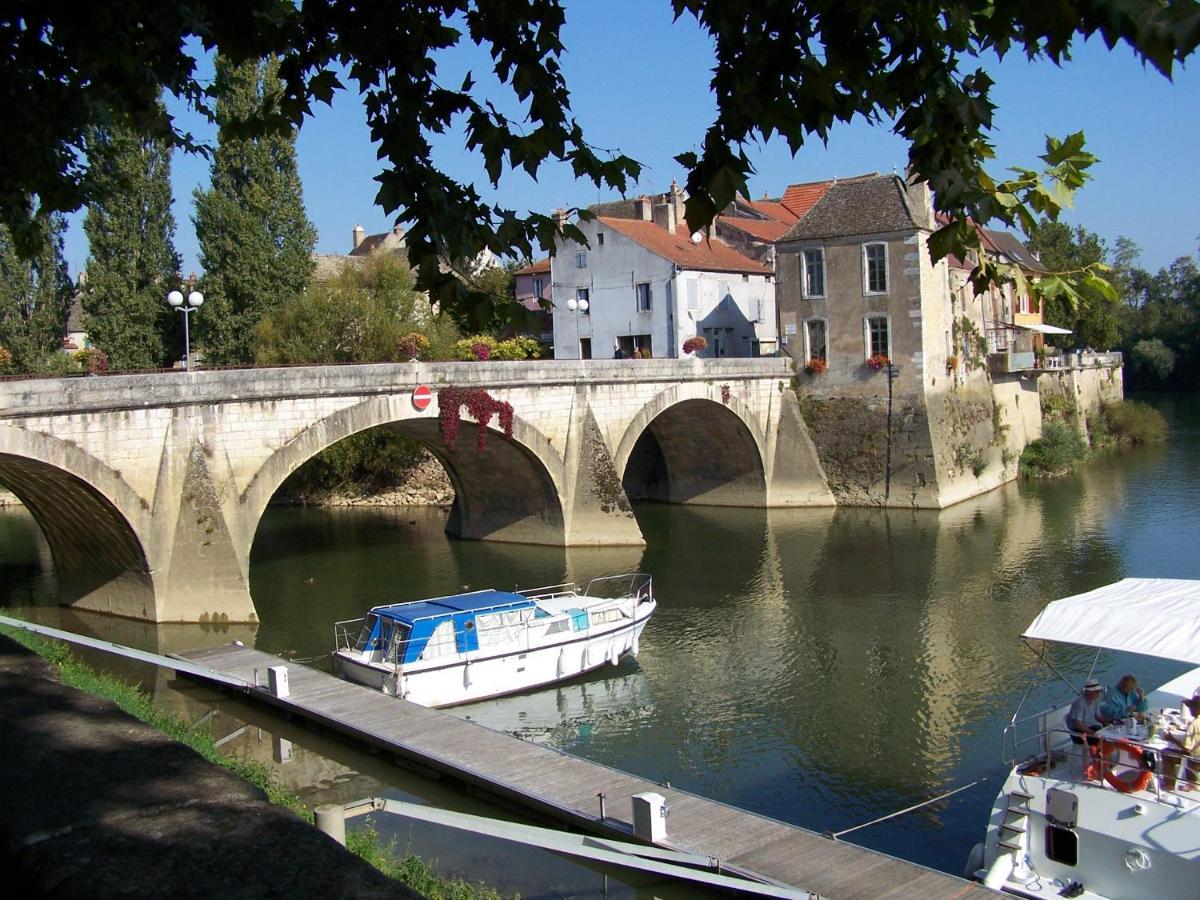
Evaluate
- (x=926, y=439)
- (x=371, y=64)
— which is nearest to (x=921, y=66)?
(x=371, y=64)

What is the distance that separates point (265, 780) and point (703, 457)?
2641cm

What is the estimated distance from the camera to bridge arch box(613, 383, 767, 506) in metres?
35.2

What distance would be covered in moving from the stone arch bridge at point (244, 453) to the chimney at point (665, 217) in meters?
12.2

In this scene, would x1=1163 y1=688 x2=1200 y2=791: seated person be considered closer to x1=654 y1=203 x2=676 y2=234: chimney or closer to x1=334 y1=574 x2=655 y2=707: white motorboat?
x1=334 y1=574 x2=655 y2=707: white motorboat

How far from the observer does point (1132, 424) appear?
50344 mm

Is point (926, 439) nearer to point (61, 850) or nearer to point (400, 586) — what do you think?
point (400, 586)

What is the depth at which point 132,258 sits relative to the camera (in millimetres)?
37594

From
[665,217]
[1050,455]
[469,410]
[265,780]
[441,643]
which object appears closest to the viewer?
[265,780]

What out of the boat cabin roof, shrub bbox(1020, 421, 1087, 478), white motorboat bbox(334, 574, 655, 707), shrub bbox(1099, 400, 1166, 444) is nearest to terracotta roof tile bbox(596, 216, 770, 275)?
shrub bbox(1020, 421, 1087, 478)

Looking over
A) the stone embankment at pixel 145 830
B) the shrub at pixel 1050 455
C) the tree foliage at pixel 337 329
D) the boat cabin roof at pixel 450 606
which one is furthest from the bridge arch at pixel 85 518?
the shrub at pixel 1050 455

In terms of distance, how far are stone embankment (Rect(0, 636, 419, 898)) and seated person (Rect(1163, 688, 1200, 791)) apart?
9316mm

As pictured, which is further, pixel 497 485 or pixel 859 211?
pixel 859 211

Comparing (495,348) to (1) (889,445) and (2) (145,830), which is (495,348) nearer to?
(1) (889,445)

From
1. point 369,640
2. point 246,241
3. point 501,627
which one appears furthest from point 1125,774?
point 246,241
